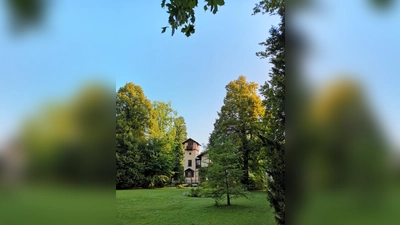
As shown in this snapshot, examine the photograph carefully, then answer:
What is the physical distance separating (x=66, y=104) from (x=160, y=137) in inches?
289

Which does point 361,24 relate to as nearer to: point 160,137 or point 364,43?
point 364,43

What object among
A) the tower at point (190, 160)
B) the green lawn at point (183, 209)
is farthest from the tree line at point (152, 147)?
the green lawn at point (183, 209)

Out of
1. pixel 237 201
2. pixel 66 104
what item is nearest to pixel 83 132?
pixel 66 104

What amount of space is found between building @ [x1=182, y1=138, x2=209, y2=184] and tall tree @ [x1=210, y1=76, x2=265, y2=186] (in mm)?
593

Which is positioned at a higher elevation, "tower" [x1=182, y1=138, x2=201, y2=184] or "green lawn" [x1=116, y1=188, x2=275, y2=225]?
"tower" [x1=182, y1=138, x2=201, y2=184]

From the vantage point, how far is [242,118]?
652 cm

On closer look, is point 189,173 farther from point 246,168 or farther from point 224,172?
point 246,168

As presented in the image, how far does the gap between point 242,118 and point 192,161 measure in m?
1.86

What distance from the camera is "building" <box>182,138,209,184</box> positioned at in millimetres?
6738

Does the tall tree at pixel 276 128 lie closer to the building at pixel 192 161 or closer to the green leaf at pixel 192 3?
the green leaf at pixel 192 3

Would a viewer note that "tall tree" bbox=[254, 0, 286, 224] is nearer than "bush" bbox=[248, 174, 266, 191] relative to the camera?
Yes

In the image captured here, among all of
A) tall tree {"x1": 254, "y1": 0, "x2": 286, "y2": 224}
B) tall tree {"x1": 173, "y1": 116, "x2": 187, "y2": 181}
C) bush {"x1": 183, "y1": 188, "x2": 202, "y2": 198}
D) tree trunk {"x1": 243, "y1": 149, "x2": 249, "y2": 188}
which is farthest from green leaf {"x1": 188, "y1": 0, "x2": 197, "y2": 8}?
bush {"x1": 183, "y1": 188, "x2": 202, "y2": 198}

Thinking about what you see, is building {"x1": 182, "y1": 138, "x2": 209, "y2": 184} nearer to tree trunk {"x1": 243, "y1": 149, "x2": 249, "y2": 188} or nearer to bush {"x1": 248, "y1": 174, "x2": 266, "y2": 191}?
tree trunk {"x1": 243, "y1": 149, "x2": 249, "y2": 188}

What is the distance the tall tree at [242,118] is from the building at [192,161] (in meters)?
0.59
